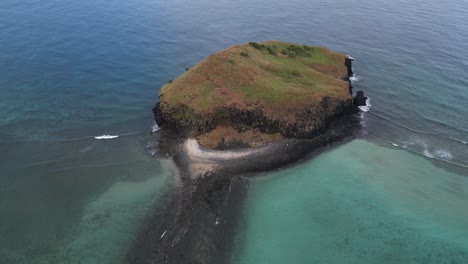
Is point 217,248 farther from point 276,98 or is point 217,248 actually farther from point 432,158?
point 432,158

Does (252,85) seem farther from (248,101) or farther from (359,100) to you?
(359,100)

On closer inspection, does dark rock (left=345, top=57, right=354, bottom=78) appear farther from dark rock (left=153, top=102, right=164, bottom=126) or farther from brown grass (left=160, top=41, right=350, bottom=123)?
dark rock (left=153, top=102, right=164, bottom=126)

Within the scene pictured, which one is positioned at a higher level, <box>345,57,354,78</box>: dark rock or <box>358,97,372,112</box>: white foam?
<box>345,57,354,78</box>: dark rock

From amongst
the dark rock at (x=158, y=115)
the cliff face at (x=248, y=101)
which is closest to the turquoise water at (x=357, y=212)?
the cliff face at (x=248, y=101)

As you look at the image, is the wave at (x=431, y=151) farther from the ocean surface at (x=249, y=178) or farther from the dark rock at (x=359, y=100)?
the dark rock at (x=359, y=100)

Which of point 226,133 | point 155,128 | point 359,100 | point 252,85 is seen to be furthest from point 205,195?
point 359,100

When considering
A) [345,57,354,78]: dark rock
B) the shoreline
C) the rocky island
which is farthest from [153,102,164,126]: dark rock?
[345,57,354,78]: dark rock
